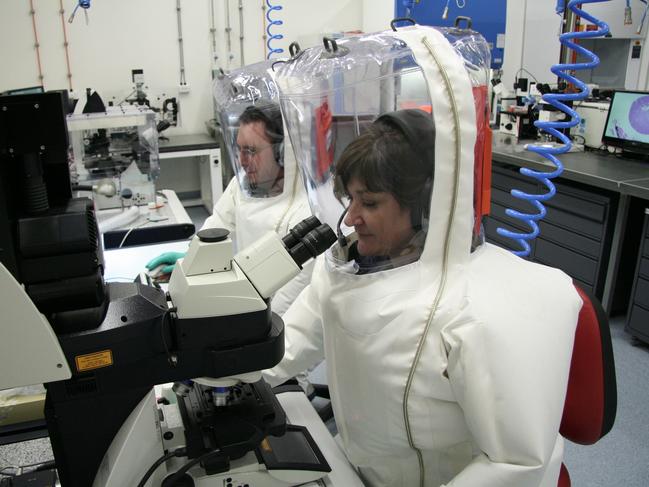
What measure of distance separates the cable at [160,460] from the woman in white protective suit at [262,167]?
2.77ft

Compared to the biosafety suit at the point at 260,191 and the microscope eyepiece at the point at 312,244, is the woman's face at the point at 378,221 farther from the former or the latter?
the biosafety suit at the point at 260,191

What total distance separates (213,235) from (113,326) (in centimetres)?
19

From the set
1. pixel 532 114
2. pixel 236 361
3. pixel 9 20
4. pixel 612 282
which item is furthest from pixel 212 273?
pixel 9 20

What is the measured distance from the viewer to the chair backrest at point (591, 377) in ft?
3.17

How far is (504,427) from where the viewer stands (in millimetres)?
794

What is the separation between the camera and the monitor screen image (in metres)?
3.18

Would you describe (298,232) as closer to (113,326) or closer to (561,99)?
(113,326)

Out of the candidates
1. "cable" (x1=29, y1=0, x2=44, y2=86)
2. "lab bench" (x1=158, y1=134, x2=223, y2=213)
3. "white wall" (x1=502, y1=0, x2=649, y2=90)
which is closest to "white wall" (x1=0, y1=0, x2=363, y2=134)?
"cable" (x1=29, y1=0, x2=44, y2=86)

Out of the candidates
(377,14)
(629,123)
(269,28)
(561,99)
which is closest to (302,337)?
(561,99)

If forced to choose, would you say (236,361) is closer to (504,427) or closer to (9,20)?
(504,427)

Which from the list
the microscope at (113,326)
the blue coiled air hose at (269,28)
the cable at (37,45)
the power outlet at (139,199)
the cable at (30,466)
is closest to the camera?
the microscope at (113,326)

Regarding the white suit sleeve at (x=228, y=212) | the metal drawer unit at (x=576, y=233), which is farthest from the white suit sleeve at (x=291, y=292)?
the metal drawer unit at (x=576, y=233)

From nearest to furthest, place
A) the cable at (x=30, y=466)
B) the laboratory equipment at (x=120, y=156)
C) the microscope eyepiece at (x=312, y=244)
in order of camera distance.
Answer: the microscope eyepiece at (x=312, y=244) < the cable at (x=30, y=466) < the laboratory equipment at (x=120, y=156)

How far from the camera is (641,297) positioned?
9.12ft
